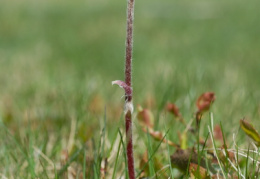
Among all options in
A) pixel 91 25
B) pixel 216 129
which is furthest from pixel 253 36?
pixel 216 129

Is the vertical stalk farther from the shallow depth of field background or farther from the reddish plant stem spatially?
the shallow depth of field background

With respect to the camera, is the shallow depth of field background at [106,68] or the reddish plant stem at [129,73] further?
the shallow depth of field background at [106,68]

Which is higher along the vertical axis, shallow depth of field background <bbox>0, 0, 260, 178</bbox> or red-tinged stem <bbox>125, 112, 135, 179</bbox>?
red-tinged stem <bbox>125, 112, 135, 179</bbox>

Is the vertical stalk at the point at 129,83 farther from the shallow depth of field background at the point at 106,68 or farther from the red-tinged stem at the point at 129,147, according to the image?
the shallow depth of field background at the point at 106,68

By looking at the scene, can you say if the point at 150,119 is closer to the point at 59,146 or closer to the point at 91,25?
the point at 59,146

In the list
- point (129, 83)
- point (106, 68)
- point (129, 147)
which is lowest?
point (106, 68)

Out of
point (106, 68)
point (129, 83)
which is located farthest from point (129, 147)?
point (106, 68)

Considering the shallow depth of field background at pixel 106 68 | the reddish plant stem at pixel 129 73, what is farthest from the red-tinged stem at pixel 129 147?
the shallow depth of field background at pixel 106 68

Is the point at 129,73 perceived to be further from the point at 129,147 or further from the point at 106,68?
the point at 106,68

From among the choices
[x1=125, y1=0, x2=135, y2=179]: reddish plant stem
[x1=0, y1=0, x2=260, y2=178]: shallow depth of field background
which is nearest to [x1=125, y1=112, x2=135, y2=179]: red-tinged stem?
[x1=125, y1=0, x2=135, y2=179]: reddish plant stem
